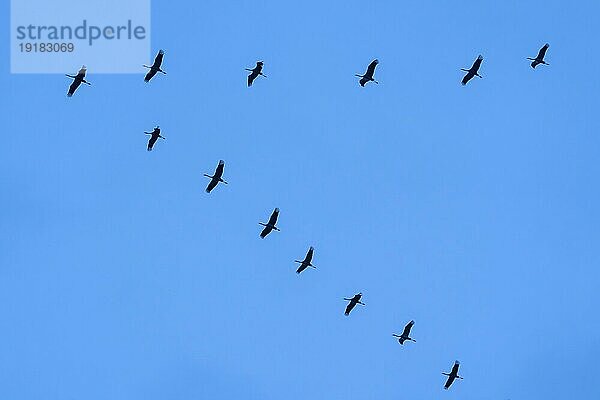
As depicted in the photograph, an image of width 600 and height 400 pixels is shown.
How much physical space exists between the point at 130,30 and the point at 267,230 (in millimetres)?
22447

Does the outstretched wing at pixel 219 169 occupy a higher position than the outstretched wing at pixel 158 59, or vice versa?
the outstretched wing at pixel 158 59

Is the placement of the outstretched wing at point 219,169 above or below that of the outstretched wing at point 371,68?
below

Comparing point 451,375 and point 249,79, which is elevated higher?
point 249,79

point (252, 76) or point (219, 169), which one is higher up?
point (252, 76)

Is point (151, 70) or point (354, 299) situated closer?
point (151, 70)

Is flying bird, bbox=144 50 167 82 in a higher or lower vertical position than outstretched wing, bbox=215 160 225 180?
higher

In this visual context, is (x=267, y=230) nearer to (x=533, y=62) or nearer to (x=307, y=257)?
(x=307, y=257)

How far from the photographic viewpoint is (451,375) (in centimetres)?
9400

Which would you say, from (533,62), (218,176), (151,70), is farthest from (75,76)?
(533,62)

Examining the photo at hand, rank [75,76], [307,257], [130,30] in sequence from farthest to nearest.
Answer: [130,30], [307,257], [75,76]

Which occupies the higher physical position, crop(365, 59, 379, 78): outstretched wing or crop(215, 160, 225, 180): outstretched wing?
crop(365, 59, 379, 78): outstretched wing

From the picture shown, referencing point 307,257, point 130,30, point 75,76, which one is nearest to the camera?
point 75,76

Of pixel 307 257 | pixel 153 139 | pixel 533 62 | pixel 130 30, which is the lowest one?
pixel 307 257

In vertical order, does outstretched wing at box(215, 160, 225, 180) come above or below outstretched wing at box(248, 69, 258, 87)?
below
